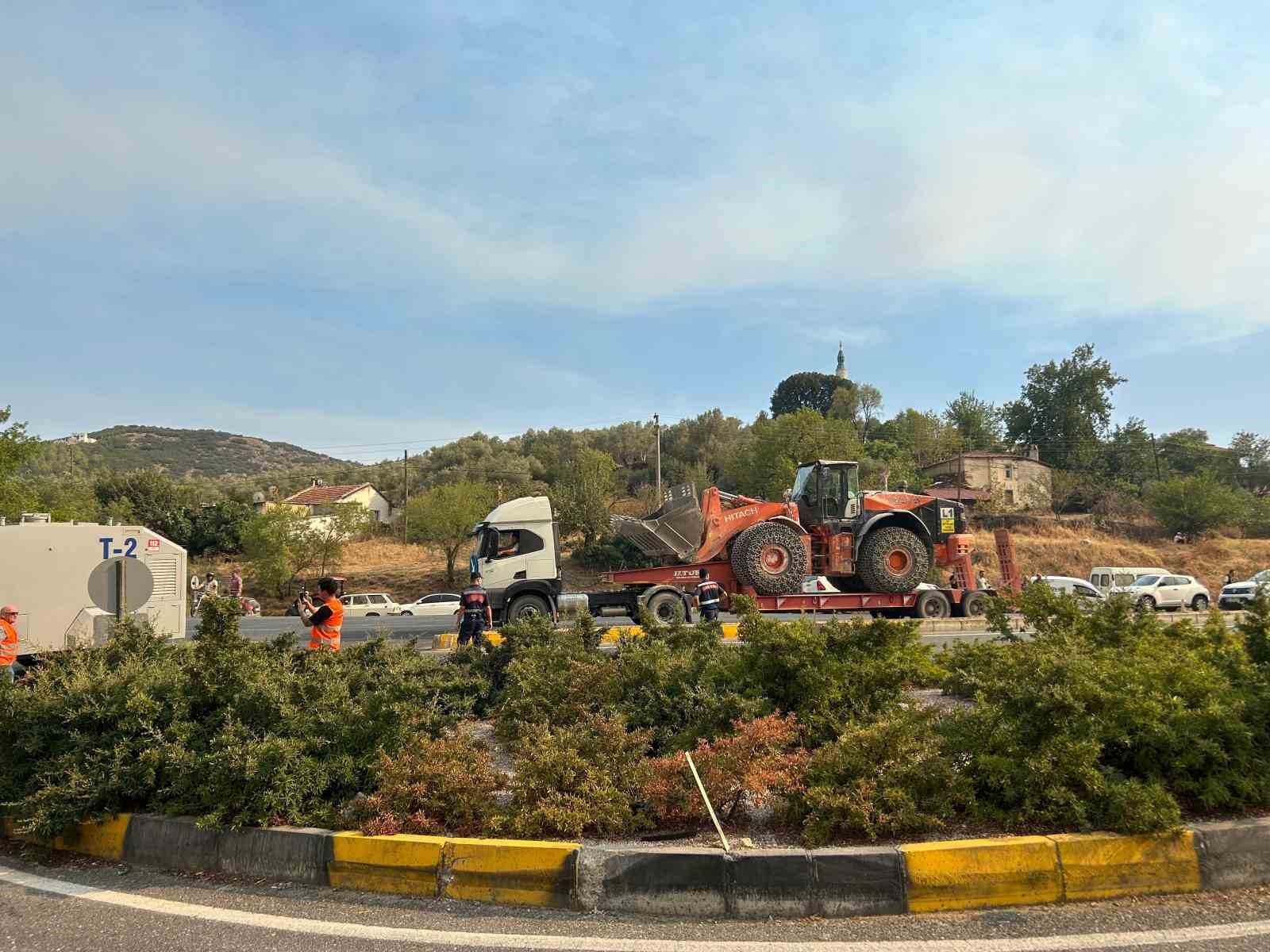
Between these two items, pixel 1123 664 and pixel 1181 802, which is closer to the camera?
pixel 1181 802

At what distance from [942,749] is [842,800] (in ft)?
3.31

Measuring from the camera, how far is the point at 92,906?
4445 mm

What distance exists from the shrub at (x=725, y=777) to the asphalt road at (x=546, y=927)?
2.42ft

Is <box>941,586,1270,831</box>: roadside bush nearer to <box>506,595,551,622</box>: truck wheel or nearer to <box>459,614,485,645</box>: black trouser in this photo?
<box>459,614,485,645</box>: black trouser

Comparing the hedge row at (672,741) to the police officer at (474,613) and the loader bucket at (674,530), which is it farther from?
the loader bucket at (674,530)

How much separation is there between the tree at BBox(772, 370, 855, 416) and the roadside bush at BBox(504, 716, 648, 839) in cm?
10315

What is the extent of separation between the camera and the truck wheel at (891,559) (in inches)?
757

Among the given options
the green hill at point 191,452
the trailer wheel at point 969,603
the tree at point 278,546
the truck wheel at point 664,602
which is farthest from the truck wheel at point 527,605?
the green hill at point 191,452

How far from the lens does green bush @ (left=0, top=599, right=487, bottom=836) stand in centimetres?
501

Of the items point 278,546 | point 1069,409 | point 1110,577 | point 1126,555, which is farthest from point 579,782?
point 1069,409

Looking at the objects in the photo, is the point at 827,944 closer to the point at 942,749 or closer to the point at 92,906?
the point at 942,749

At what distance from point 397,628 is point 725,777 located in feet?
69.5

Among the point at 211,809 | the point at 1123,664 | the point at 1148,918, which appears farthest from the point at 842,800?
the point at 211,809

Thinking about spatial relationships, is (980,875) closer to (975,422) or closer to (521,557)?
(521,557)
